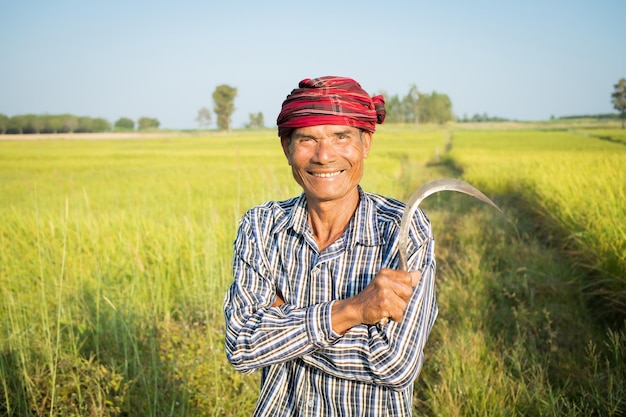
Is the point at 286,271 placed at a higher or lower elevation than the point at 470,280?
higher

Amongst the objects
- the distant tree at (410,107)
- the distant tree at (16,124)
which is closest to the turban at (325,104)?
the distant tree at (16,124)

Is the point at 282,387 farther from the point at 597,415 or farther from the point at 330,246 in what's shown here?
the point at 597,415

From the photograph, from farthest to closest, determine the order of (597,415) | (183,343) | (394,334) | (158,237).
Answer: (158,237) < (183,343) < (597,415) < (394,334)

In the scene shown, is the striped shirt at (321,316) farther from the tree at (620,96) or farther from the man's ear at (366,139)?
the tree at (620,96)

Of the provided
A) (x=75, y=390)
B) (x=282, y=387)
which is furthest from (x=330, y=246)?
(x=75, y=390)

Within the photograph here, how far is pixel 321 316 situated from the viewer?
45.4 inches

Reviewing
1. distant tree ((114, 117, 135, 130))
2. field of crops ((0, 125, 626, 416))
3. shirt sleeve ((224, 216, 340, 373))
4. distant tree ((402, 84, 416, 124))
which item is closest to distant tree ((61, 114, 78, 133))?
field of crops ((0, 125, 626, 416))

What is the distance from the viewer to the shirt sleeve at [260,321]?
1.16m

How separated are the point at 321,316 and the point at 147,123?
155 ft

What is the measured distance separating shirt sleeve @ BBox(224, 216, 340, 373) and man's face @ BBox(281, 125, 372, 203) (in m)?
0.23

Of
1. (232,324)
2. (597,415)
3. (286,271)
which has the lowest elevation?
(597,415)

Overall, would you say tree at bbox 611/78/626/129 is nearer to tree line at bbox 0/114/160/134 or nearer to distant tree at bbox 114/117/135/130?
tree line at bbox 0/114/160/134

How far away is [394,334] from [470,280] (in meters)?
3.49

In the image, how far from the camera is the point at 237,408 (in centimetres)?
255
